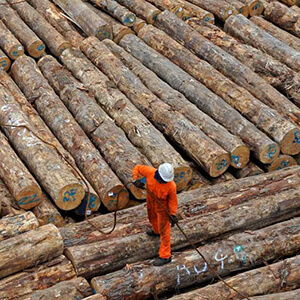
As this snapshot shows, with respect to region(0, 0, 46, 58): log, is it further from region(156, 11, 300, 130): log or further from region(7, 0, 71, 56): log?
region(156, 11, 300, 130): log

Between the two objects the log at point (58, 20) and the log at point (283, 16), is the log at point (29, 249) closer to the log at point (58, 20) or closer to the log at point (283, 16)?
the log at point (58, 20)

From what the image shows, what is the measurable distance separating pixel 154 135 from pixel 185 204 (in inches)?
81.3

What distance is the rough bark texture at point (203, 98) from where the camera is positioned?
1145 cm

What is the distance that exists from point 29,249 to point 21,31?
8179 millimetres

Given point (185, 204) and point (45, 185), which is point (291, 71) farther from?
point (45, 185)

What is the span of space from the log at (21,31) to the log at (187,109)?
6.54 ft

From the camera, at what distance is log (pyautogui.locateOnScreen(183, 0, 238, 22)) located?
53.0 feet

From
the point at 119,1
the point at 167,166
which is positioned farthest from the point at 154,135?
the point at 119,1

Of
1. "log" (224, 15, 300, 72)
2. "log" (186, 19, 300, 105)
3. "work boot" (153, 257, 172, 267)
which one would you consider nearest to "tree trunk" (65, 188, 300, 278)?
"work boot" (153, 257, 172, 267)

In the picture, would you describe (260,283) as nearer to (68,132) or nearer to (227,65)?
(68,132)

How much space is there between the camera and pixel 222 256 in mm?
8789

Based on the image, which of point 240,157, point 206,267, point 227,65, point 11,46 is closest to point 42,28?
point 11,46

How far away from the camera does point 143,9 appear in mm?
16125

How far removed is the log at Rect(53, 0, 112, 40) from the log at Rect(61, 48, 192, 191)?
123 cm
